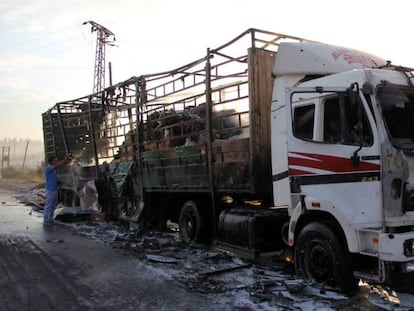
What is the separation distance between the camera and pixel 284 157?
20.4ft

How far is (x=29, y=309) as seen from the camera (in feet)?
17.0

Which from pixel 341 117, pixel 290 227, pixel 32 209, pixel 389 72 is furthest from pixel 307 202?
pixel 32 209

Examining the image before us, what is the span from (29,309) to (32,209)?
11873 millimetres

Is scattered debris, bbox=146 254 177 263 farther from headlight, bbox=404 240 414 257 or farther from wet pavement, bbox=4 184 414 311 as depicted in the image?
headlight, bbox=404 240 414 257

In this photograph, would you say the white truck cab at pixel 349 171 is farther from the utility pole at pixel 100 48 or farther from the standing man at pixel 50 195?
the utility pole at pixel 100 48

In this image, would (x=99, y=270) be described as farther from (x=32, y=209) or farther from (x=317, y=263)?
(x=32, y=209)

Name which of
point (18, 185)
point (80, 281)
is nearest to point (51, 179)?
point (80, 281)

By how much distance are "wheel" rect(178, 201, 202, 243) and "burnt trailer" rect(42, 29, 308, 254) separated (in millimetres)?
19

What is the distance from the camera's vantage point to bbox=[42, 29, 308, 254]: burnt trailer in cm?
711

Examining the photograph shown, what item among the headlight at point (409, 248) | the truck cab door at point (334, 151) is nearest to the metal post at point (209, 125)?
the truck cab door at point (334, 151)

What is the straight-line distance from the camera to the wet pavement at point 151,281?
5.23m

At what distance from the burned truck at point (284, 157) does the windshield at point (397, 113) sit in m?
0.01

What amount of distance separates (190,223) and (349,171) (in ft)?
15.0

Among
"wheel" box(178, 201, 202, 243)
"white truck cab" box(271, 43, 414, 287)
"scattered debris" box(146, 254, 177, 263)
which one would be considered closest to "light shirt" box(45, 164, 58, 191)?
"wheel" box(178, 201, 202, 243)
